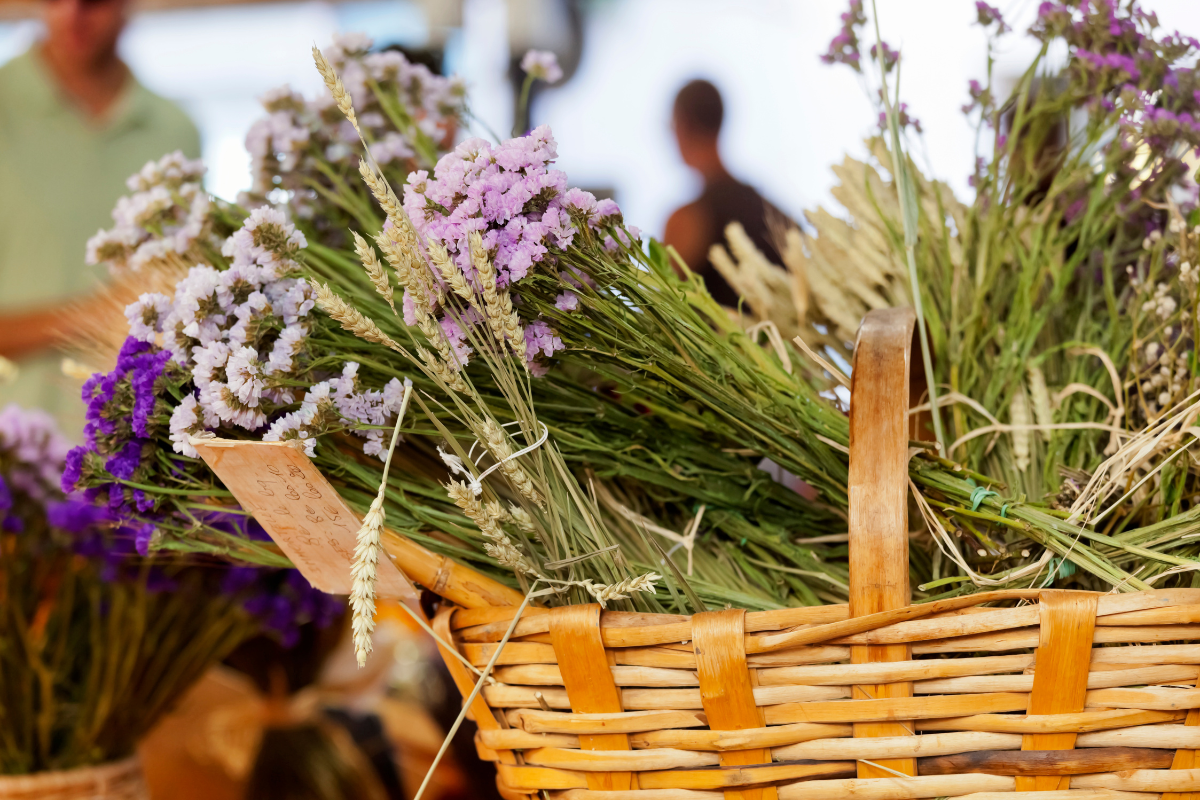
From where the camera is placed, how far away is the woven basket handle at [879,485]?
35 cm

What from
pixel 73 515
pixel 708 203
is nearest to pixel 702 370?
pixel 73 515

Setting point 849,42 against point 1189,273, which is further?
point 849,42

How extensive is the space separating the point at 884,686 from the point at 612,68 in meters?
2.48

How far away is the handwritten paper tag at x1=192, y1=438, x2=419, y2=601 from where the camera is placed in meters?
0.38

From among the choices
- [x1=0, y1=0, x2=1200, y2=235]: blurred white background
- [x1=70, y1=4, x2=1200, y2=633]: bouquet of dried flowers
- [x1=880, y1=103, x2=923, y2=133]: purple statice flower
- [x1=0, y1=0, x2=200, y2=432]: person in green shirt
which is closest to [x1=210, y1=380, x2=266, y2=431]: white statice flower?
[x1=70, y1=4, x2=1200, y2=633]: bouquet of dried flowers

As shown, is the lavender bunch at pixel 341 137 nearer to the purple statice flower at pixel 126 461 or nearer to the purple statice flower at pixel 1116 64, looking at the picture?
the purple statice flower at pixel 126 461

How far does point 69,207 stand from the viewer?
4.47 ft

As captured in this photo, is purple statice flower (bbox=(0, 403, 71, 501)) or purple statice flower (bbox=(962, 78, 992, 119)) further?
purple statice flower (bbox=(0, 403, 71, 501))

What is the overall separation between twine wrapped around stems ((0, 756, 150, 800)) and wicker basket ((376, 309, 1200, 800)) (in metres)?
0.47

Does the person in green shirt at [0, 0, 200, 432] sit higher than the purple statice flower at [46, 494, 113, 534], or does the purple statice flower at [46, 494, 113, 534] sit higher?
the person in green shirt at [0, 0, 200, 432]

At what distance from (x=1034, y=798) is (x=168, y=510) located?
1.49 feet

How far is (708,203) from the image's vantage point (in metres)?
1.38

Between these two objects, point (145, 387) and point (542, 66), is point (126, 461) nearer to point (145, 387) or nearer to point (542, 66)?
Result: point (145, 387)

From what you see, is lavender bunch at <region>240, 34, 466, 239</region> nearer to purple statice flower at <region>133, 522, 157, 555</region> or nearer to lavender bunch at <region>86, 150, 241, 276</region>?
lavender bunch at <region>86, 150, 241, 276</region>
